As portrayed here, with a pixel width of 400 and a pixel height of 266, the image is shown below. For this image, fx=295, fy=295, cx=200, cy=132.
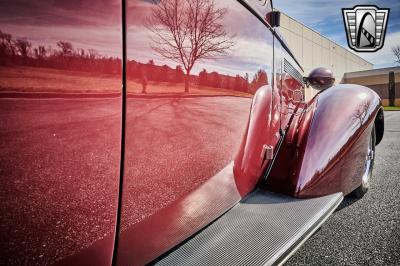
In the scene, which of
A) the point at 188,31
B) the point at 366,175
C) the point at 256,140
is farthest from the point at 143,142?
the point at 366,175

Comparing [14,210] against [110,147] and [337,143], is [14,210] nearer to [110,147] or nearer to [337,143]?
[110,147]

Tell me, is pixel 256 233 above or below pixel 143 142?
below

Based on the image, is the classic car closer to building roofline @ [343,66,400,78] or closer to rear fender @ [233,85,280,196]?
rear fender @ [233,85,280,196]

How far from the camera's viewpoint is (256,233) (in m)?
1.28

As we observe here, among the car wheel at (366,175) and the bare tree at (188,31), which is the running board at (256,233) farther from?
the car wheel at (366,175)

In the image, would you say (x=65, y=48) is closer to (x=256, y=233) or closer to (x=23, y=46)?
(x=23, y=46)

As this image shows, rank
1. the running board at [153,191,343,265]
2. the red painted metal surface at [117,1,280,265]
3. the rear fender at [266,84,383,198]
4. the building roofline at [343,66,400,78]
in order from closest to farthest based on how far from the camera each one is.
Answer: the red painted metal surface at [117,1,280,265], the running board at [153,191,343,265], the rear fender at [266,84,383,198], the building roofline at [343,66,400,78]

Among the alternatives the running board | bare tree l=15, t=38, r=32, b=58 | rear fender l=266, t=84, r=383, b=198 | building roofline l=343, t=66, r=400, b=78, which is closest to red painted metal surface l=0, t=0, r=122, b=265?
bare tree l=15, t=38, r=32, b=58

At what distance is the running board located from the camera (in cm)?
112

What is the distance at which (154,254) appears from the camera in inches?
42.1

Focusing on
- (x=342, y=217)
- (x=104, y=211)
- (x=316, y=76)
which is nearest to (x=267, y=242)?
(x=104, y=211)

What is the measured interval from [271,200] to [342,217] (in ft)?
2.97
